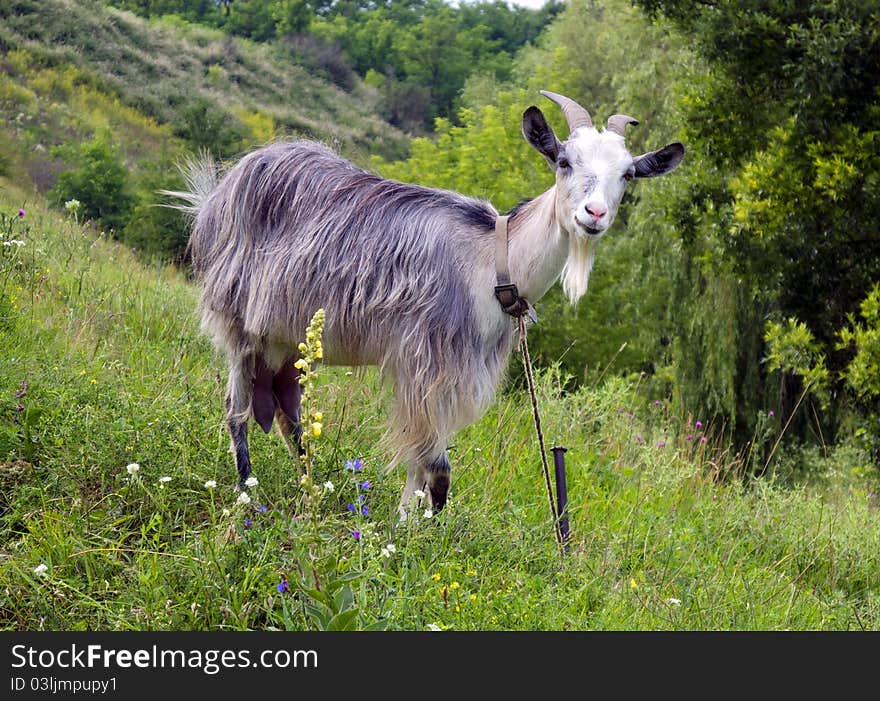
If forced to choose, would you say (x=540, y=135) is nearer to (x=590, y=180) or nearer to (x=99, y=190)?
(x=590, y=180)

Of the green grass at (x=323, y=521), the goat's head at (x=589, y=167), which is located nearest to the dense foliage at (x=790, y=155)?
the green grass at (x=323, y=521)

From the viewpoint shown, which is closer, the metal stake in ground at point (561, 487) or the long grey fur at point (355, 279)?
the long grey fur at point (355, 279)

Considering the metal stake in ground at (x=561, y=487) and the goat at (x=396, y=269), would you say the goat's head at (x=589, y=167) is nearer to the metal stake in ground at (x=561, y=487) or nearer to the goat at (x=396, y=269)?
the goat at (x=396, y=269)

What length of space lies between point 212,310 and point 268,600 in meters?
1.92

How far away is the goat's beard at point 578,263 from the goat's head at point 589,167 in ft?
0.15

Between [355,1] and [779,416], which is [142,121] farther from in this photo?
[355,1]

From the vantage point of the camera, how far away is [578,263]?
3824 mm

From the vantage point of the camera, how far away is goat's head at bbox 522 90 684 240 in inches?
140

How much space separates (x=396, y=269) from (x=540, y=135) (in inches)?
31.7

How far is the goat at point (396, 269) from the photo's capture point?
3.85 metres

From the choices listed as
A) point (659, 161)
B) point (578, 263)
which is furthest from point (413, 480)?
point (659, 161)

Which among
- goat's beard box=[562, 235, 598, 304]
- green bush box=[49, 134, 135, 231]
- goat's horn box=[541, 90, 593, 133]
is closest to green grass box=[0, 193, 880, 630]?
goat's beard box=[562, 235, 598, 304]

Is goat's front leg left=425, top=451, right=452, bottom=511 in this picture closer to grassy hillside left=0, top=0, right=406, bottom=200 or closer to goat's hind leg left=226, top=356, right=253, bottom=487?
goat's hind leg left=226, top=356, right=253, bottom=487
